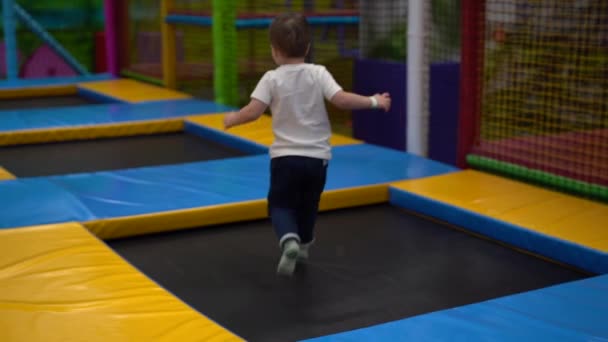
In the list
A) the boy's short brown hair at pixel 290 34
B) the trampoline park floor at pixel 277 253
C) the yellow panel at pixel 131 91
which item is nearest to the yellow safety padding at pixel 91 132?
the trampoline park floor at pixel 277 253

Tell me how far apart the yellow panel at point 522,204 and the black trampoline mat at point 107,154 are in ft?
4.99

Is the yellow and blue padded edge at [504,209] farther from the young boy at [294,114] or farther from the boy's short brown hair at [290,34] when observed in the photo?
the boy's short brown hair at [290,34]

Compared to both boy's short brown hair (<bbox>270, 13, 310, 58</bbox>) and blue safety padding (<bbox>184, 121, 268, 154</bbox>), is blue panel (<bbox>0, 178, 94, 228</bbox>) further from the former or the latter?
blue safety padding (<bbox>184, 121, 268, 154</bbox>)

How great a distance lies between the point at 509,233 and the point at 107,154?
267 cm

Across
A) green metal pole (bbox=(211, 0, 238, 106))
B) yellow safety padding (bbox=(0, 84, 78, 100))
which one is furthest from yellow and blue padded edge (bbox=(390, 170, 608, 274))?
yellow safety padding (bbox=(0, 84, 78, 100))

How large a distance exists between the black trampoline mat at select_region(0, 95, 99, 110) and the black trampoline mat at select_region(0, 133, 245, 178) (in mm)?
1584

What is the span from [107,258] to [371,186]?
138 cm

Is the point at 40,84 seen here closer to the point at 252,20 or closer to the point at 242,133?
the point at 252,20

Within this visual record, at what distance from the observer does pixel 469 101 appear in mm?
3914

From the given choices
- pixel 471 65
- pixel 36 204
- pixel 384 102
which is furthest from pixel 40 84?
pixel 384 102

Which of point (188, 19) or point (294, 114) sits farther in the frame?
point (188, 19)

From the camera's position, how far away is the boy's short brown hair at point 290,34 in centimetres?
265

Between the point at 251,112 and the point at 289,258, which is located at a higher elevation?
the point at 251,112

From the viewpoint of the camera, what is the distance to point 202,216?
10.9 ft
